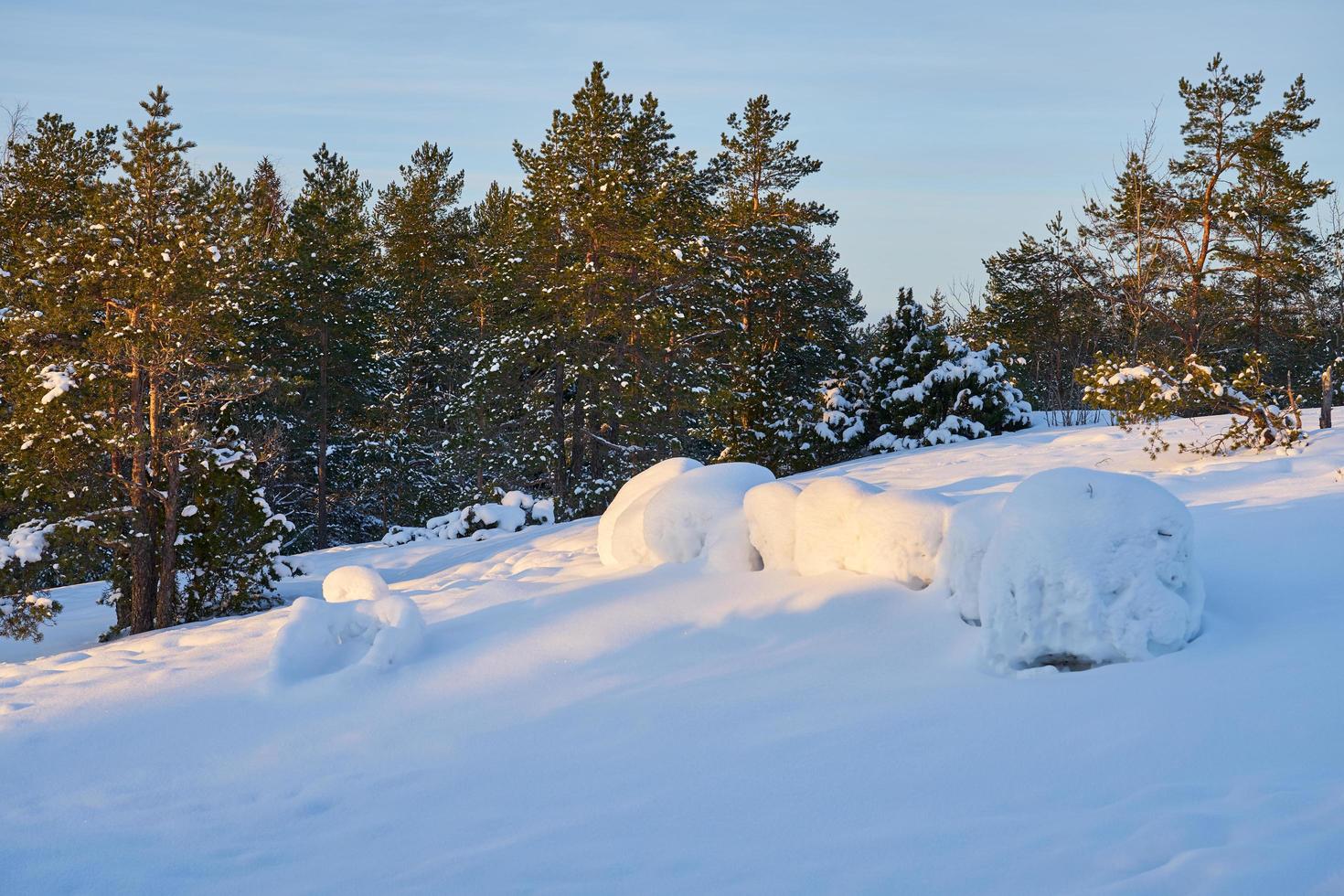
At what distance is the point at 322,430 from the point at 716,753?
21707 mm

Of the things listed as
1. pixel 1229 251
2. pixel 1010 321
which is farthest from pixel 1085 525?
pixel 1010 321

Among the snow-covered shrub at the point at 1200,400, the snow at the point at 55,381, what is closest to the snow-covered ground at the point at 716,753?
the snow-covered shrub at the point at 1200,400

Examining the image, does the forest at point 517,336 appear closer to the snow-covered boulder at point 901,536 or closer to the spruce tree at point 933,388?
the spruce tree at point 933,388

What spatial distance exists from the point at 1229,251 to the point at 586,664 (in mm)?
23753

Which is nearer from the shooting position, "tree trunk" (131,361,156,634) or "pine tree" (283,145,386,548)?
"tree trunk" (131,361,156,634)

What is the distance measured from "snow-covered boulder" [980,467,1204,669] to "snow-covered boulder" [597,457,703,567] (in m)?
3.43

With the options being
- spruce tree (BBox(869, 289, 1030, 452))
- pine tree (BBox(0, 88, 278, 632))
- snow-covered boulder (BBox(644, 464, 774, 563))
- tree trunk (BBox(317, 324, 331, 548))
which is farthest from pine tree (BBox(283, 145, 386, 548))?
snow-covered boulder (BBox(644, 464, 774, 563))

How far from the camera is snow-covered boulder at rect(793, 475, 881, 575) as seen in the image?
6.61m

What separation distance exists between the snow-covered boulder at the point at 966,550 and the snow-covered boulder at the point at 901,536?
15 centimetres

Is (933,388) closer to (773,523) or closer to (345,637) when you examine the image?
(773,523)

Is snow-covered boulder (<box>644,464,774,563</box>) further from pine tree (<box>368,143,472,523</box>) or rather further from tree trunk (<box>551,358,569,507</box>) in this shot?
pine tree (<box>368,143,472,523</box>)

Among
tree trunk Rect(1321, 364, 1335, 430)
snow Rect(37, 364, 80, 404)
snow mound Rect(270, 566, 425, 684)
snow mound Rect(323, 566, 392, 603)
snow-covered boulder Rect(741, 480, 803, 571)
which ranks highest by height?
snow Rect(37, 364, 80, 404)

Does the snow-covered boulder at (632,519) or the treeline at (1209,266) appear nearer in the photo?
the snow-covered boulder at (632,519)

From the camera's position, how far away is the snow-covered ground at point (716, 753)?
339 centimetres
